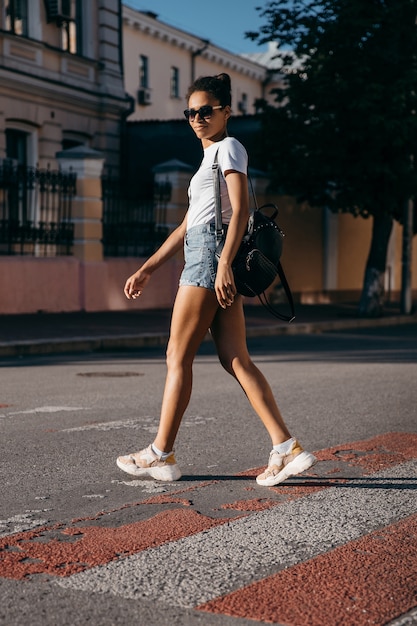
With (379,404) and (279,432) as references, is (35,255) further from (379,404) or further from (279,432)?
(279,432)

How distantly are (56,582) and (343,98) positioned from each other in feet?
63.3

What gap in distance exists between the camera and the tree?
2164 cm

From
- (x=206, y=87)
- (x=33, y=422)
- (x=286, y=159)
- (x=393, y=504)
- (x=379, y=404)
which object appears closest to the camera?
(x=393, y=504)

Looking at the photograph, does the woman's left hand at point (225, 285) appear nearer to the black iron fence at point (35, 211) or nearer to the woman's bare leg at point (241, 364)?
the woman's bare leg at point (241, 364)

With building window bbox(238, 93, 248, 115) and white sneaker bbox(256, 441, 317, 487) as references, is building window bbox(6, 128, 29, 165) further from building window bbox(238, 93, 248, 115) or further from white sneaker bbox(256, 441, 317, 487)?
building window bbox(238, 93, 248, 115)

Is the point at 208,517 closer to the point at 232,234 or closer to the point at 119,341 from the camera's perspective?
the point at 232,234

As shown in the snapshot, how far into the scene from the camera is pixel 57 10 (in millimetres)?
25375

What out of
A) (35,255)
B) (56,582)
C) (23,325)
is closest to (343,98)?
(35,255)

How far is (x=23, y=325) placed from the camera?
58.3 feet

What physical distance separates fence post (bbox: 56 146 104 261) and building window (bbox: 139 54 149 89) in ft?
77.6

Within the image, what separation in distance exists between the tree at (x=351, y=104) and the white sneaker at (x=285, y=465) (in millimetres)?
16486

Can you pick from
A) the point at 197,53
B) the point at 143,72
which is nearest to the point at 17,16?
the point at 143,72

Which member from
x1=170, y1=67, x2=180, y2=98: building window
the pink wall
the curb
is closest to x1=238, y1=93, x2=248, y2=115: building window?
x1=170, y1=67, x2=180, y2=98: building window

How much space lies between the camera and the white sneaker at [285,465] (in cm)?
554
